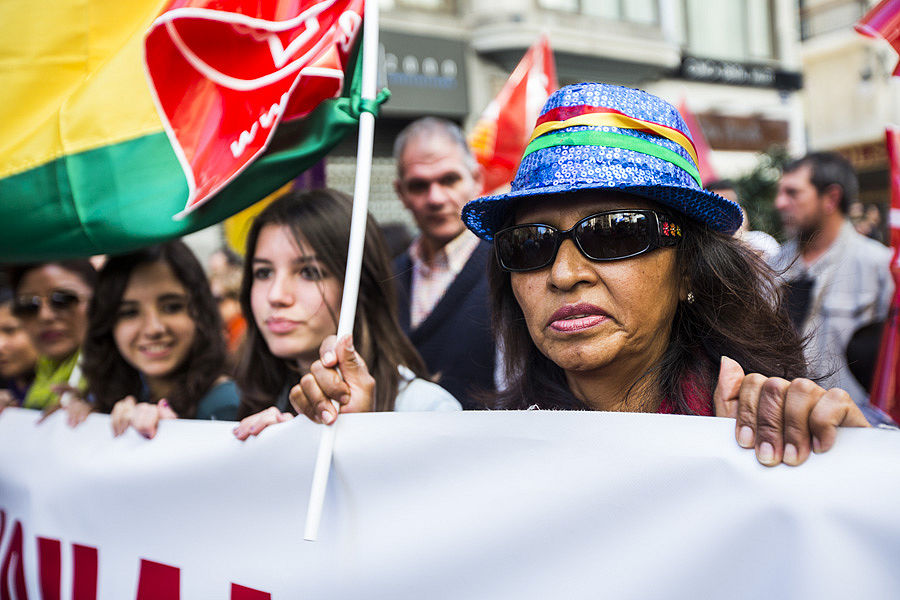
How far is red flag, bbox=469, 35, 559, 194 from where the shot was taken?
4883 mm

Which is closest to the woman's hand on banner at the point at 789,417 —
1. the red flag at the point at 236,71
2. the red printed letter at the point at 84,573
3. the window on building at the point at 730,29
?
the red flag at the point at 236,71

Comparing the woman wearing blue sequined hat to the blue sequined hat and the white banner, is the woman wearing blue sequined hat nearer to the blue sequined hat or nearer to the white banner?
the blue sequined hat

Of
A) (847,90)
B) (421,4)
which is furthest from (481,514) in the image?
(847,90)

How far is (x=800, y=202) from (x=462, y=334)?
2.59 meters

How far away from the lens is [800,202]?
4.55 m

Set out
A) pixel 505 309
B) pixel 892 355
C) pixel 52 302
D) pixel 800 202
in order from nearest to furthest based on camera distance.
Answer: pixel 505 309, pixel 892 355, pixel 52 302, pixel 800 202

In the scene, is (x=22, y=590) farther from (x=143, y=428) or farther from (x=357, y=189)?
(x=357, y=189)

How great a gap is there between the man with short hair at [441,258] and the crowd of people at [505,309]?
Answer: 0.01 meters

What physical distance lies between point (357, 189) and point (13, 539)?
1.52m

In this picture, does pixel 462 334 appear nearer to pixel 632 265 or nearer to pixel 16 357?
pixel 632 265

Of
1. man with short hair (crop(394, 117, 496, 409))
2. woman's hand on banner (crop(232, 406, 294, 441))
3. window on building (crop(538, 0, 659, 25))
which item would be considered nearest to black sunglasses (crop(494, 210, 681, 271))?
woman's hand on banner (crop(232, 406, 294, 441))

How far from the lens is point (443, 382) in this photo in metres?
2.92

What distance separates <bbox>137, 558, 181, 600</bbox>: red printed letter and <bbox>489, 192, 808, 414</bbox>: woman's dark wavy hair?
3.11 feet

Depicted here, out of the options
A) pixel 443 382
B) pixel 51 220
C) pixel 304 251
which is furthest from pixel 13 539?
pixel 443 382
